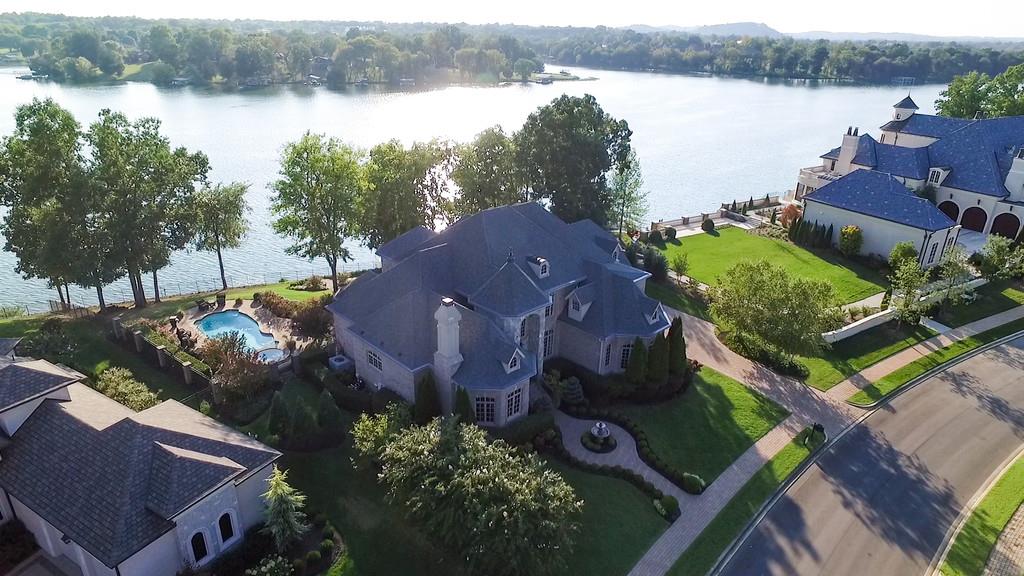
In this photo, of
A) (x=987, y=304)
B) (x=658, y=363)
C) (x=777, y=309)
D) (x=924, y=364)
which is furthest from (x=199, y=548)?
(x=987, y=304)

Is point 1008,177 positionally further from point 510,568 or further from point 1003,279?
point 510,568

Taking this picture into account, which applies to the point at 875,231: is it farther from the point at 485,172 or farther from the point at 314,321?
the point at 314,321

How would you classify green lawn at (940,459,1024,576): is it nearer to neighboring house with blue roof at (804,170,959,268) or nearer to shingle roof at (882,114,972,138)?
neighboring house with blue roof at (804,170,959,268)

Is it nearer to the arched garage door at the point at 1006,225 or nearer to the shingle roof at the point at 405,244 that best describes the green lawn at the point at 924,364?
the arched garage door at the point at 1006,225

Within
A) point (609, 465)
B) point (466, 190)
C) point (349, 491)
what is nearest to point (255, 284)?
point (466, 190)

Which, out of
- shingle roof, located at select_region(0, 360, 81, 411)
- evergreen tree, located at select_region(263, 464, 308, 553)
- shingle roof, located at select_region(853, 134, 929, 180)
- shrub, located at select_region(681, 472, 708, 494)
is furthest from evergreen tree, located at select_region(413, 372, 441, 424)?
shingle roof, located at select_region(853, 134, 929, 180)

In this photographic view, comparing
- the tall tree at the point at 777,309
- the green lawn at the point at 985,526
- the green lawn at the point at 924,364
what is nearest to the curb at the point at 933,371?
the green lawn at the point at 924,364
